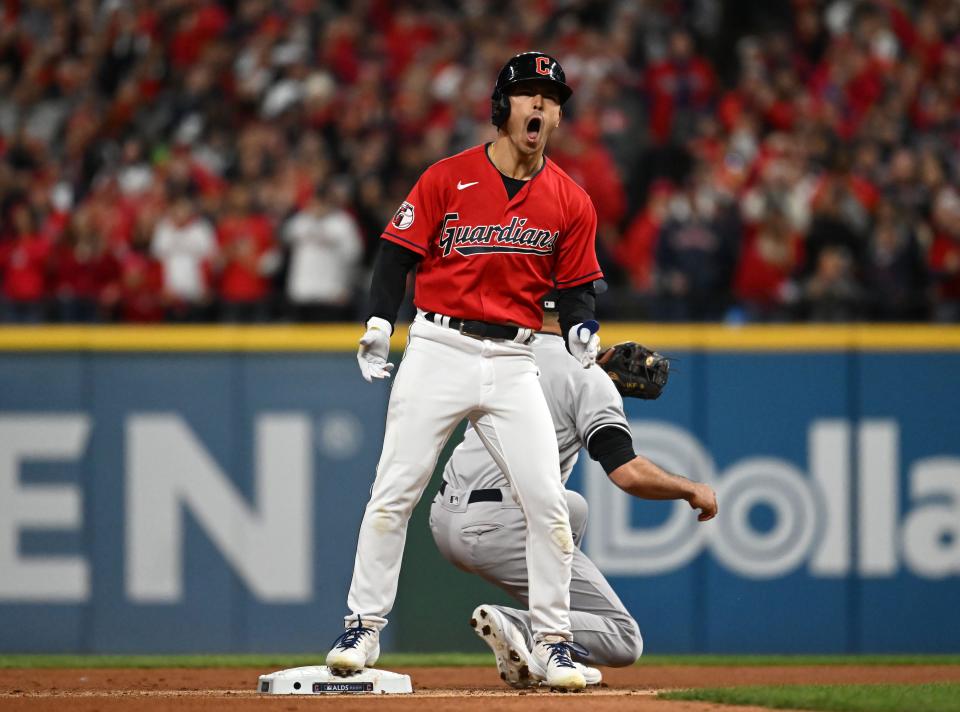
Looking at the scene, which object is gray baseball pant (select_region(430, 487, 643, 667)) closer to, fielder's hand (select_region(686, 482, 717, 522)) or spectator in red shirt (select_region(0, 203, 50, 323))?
fielder's hand (select_region(686, 482, 717, 522))

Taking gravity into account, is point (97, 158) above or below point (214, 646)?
above

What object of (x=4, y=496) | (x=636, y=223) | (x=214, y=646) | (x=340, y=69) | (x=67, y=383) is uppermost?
(x=340, y=69)

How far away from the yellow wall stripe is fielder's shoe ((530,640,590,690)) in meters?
3.39

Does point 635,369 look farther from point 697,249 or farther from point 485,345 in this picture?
point 697,249

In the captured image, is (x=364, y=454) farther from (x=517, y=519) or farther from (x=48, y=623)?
(x=517, y=519)

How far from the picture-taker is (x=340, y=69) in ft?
41.0

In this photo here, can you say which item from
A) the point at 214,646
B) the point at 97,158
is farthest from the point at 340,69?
the point at 214,646

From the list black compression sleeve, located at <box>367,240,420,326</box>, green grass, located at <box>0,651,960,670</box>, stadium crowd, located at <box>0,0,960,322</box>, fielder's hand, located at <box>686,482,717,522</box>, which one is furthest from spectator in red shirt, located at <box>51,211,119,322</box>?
fielder's hand, located at <box>686,482,717,522</box>

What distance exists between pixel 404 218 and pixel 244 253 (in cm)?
476

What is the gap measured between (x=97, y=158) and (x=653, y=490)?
7.27 m

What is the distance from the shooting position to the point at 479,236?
5.38 metres

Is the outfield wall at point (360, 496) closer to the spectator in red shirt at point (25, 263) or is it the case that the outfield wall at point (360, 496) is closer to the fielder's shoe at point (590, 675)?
the spectator in red shirt at point (25, 263)

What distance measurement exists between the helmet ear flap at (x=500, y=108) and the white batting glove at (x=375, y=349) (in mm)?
803

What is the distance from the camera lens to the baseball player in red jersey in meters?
5.31
